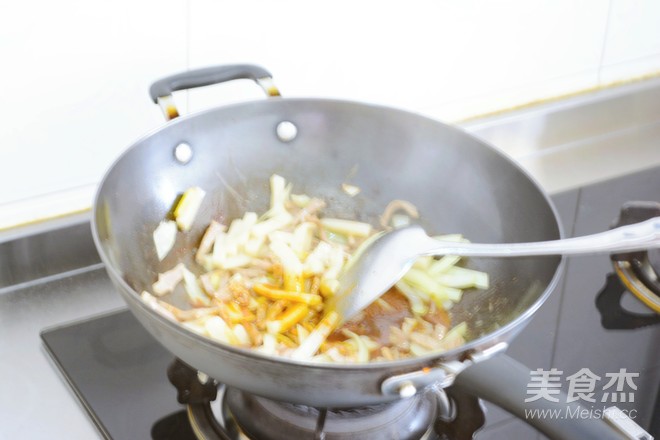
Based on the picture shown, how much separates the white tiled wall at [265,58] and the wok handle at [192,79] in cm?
8

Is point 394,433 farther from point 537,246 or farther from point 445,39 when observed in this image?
point 445,39

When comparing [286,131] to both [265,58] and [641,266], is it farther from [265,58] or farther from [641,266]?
[641,266]

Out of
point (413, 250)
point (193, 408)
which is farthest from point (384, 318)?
point (193, 408)

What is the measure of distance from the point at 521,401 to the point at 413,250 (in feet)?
0.63

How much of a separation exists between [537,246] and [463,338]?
128 millimetres

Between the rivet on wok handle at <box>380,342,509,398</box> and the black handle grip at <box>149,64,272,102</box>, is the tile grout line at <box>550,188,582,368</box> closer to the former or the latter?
the rivet on wok handle at <box>380,342,509,398</box>

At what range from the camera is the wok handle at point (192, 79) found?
0.80 meters

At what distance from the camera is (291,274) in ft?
2.63

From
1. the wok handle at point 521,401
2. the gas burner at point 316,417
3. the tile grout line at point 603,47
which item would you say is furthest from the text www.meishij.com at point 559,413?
the tile grout line at point 603,47

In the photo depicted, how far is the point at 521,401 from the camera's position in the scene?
62 cm

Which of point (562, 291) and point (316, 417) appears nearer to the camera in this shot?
point (316, 417)

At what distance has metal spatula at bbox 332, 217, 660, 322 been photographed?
A: 2.37ft

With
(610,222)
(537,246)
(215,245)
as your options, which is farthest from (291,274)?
(610,222)

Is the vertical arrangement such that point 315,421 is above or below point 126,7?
below
